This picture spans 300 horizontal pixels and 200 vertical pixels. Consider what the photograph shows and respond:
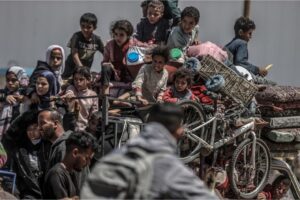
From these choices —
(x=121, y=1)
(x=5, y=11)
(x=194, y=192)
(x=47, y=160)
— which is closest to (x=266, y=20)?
(x=121, y=1)

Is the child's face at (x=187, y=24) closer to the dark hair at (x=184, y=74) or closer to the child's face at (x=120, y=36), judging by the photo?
the child's face at (x=120, y=36)

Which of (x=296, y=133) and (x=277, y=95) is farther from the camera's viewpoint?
(x=296, y=133)

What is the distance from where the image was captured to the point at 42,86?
393 inches

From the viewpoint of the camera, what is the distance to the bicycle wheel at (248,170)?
35.8 ft

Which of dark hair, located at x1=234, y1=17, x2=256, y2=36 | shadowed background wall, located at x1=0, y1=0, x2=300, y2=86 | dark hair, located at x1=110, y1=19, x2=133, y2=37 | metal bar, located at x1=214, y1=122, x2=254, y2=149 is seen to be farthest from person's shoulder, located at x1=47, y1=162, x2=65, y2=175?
shadowed background wall, located at x1=0, y1=0, x2=300, y2=86

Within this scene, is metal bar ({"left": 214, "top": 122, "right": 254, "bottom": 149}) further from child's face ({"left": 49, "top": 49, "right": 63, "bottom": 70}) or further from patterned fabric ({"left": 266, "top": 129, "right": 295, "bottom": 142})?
child's face ({"left": 49, "top": 49, "right": 63, "bottom": 70})

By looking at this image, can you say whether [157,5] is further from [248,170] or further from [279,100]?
[248,170]

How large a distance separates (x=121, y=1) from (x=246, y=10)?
168 centimetres

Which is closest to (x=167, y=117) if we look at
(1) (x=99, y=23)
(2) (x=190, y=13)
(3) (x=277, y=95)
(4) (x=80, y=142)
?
(4) (x=80, y=142)

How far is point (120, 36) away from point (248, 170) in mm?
1943

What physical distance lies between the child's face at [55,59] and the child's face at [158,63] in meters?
0.97

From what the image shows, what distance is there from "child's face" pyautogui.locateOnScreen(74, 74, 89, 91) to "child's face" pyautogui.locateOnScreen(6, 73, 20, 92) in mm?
609

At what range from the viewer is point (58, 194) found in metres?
8.08

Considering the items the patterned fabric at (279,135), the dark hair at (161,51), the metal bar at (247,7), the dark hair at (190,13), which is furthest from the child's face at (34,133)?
the metal bar at (247,7)
